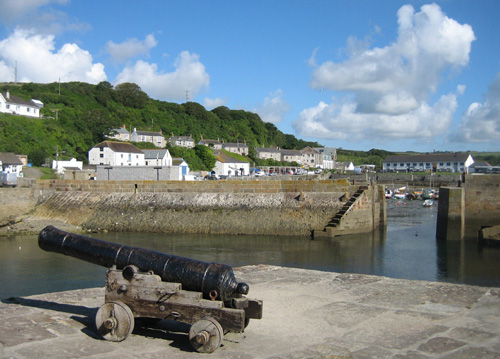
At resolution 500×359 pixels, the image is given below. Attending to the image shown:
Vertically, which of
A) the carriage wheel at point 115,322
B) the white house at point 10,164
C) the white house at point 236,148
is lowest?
the carriage wheel at point 115,322

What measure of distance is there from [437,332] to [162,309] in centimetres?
355

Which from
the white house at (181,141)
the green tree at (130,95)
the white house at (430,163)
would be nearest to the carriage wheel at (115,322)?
the white house at (181,141)

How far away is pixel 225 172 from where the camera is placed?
6819cm

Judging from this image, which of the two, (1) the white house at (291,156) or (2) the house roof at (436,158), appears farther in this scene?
(1) the white house at (291,156)

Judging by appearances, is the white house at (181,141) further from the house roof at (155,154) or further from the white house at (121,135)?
the house roof at (155,154)

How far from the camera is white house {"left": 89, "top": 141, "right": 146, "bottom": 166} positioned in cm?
5369

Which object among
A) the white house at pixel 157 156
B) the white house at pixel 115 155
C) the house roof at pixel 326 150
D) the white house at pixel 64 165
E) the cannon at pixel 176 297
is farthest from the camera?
the house roof at pixel 326 150

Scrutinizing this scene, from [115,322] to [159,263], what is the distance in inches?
34.3

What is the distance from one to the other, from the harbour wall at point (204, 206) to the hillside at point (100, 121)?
94.7 feet

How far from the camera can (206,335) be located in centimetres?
525

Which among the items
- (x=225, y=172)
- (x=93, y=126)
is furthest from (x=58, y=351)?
(x=93, y=126)

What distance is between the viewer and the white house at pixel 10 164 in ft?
142

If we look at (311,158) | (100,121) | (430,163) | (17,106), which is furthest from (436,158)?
(17,106)

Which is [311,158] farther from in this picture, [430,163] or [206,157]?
[206,157]
